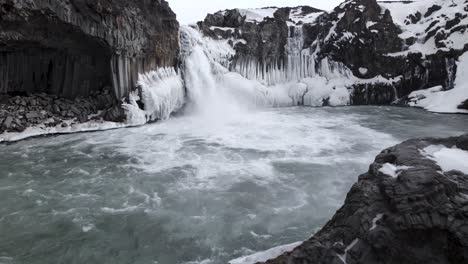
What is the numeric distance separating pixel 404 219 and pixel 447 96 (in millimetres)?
28319

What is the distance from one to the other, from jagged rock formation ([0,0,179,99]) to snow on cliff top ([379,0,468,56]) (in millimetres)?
24059

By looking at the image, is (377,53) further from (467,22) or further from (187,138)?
(187,138)

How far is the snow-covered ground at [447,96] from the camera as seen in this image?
86.5ft

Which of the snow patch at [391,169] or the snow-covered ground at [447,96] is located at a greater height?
the snow-covered ground at [447,96]

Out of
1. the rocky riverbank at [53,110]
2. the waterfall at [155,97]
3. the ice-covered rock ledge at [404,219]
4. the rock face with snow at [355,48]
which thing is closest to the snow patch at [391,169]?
the ice-covered rock ledge at [404,219]

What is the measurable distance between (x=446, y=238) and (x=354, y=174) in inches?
295

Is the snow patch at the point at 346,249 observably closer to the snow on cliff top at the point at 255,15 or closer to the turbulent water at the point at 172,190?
the turbulent water at the point at 172,190

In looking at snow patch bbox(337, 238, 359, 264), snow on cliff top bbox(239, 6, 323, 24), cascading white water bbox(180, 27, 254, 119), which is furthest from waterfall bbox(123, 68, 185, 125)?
snow patch bbox(337, 238, 359, 264)

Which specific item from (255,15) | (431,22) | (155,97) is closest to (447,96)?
(431,22)

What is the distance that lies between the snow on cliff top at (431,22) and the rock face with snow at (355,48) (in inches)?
3.2

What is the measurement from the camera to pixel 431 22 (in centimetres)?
3366

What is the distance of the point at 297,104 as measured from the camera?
32.0 metres

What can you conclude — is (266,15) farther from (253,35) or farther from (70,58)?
(70,58)

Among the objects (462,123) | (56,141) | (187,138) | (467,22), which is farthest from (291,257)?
(467,22)
